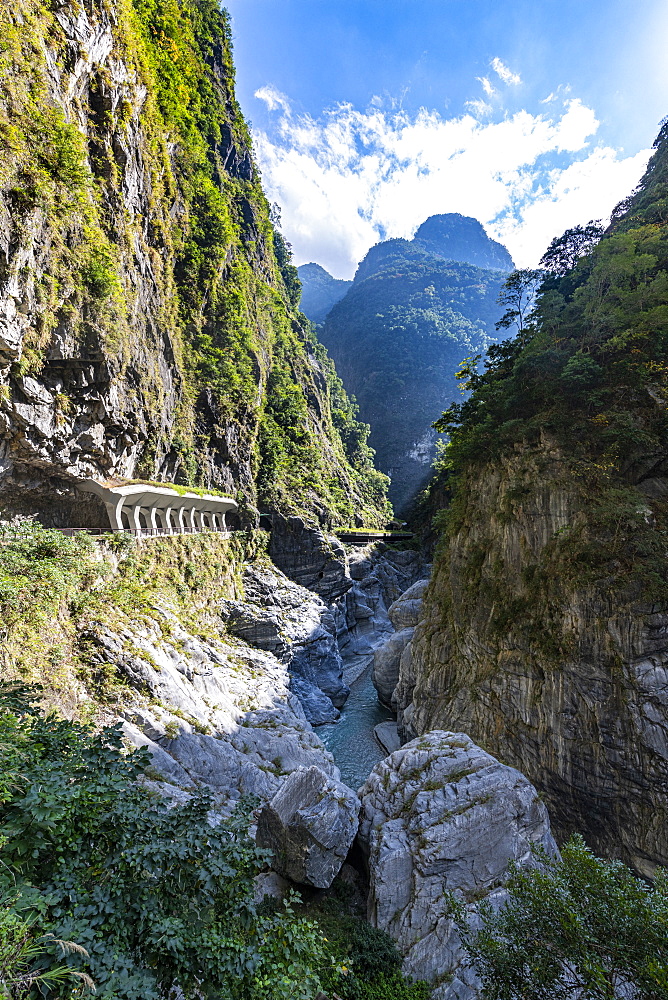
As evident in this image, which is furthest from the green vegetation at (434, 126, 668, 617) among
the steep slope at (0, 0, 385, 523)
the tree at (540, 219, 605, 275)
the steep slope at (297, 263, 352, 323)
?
the steep slope at (297, 263, 352, 323)

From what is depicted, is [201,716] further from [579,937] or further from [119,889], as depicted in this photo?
[579,937]

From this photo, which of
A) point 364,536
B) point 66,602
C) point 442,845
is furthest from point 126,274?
point 364,536

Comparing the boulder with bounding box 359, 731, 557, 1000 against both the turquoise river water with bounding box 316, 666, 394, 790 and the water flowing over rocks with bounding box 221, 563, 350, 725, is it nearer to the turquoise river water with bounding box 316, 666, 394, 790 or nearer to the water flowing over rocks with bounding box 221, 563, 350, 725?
the turquoise river water with bounding box 316, 666, 394, 790

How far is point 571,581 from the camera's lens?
14117 millimetres

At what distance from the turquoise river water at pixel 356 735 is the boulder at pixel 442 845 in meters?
9.55

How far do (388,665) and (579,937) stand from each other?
20669 millimetres

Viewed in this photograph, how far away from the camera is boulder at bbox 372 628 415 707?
80.8 ft

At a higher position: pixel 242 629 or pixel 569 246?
pixel 569 246

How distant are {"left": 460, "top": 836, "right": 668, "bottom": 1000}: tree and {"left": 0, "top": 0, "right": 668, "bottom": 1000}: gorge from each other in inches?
2.8

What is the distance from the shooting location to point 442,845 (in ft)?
27.9

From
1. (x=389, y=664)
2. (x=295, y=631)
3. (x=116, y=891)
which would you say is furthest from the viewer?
(x=295, y=631)

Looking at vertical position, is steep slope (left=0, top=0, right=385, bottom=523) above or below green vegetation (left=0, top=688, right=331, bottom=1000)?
above

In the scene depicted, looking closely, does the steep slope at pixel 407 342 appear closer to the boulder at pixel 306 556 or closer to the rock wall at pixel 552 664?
the boulder at pixel 306 556

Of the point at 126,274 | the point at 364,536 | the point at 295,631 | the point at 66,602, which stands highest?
the point at 126,274
